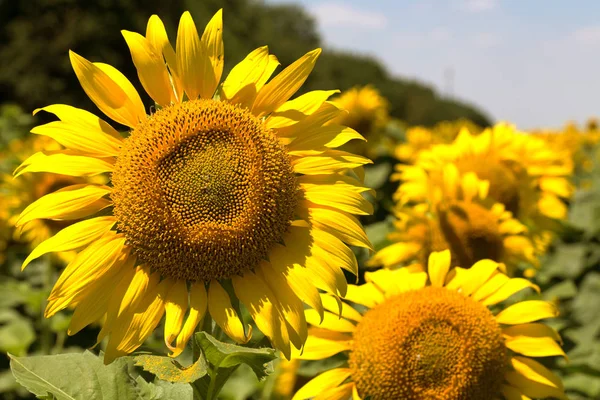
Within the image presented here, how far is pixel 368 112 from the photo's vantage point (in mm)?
6414

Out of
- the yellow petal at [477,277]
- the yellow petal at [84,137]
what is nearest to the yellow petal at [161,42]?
the yellow petal at [84,137]

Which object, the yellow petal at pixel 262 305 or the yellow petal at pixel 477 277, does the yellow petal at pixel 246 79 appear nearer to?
the yellow petal at pixel 262 305

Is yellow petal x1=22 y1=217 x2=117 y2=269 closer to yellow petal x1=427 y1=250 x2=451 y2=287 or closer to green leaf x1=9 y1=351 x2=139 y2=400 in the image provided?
green leaf x1=9 y1=351 x2=139 y2=400

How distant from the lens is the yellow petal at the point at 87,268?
1751 millimetres

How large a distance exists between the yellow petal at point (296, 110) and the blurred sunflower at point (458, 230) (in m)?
1.10

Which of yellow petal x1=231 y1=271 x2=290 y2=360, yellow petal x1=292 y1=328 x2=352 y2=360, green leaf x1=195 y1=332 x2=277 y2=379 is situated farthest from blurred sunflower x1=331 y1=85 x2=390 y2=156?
green leaf x1=195 y1=332 x2=277 y2=379

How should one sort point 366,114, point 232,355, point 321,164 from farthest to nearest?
point 366,114
point 321,164
point 232,355

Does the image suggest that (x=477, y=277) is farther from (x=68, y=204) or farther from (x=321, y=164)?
(x=68, y=204)

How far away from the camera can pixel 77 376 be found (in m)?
1.83

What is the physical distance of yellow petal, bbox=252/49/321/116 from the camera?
1979 mm

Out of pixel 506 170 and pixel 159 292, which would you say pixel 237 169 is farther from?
pixel 506 170

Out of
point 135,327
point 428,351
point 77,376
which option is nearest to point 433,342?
point 428,351

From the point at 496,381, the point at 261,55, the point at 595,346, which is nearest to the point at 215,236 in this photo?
the point at 261,55

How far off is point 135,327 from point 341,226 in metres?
0.57
